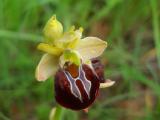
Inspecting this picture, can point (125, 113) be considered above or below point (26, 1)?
below

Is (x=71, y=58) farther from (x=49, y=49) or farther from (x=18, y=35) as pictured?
(x=18, y=35)

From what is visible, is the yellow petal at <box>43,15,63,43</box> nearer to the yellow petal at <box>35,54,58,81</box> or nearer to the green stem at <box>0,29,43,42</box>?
the yellow petal at <box>35,54,58,81</box>

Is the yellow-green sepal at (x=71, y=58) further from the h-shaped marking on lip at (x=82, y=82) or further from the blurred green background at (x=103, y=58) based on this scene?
the blurred green background at (x=103, y=58)

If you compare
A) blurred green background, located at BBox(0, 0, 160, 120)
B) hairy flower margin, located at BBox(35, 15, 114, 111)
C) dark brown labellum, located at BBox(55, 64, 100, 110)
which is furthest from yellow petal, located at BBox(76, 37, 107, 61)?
blurred green background, located at BBox(0, 0, 160, 120)

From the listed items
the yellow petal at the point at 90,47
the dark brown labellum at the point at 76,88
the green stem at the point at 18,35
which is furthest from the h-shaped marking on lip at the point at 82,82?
the green stem at the point at 18,35

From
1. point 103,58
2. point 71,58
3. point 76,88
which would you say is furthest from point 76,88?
point 103,58

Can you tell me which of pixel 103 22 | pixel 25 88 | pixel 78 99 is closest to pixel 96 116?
pixel 25 88

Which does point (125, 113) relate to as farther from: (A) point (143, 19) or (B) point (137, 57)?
(A) point (143, 19)
